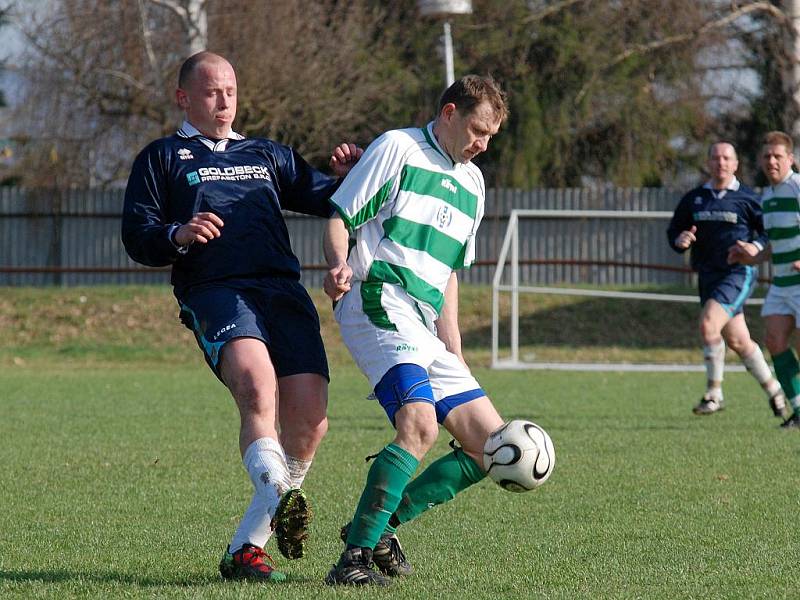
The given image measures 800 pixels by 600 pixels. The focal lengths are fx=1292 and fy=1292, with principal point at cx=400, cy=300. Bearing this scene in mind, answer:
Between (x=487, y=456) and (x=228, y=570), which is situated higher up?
(x=487, y=456)

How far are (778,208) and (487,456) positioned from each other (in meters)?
6.20

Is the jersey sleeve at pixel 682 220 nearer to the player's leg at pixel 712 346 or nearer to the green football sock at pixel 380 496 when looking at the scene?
the player's leg at pixel 712 346

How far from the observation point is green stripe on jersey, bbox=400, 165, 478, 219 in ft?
15.8

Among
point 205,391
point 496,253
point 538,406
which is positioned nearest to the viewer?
point 538,406

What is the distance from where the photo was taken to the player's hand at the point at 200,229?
454 centimetres

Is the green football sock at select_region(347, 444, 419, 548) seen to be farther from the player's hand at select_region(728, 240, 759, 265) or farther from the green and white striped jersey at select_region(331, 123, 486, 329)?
the player's hand at select_region(728, 240, 759, 265)

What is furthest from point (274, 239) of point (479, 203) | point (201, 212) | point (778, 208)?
point (778, 208)

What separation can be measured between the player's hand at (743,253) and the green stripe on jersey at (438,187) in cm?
525

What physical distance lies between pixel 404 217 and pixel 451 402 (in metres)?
0.71

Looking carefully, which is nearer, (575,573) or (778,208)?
(575,573)

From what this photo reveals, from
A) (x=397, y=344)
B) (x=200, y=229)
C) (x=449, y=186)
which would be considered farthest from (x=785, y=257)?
(x=200, y=229)

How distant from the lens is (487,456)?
4699 millimetres

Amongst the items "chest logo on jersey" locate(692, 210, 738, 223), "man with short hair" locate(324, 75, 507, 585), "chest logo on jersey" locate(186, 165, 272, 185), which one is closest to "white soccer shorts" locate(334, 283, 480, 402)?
"man with short hair" locate(324, 75, 507, 585)

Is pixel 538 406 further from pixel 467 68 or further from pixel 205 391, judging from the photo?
pixel 467 68
